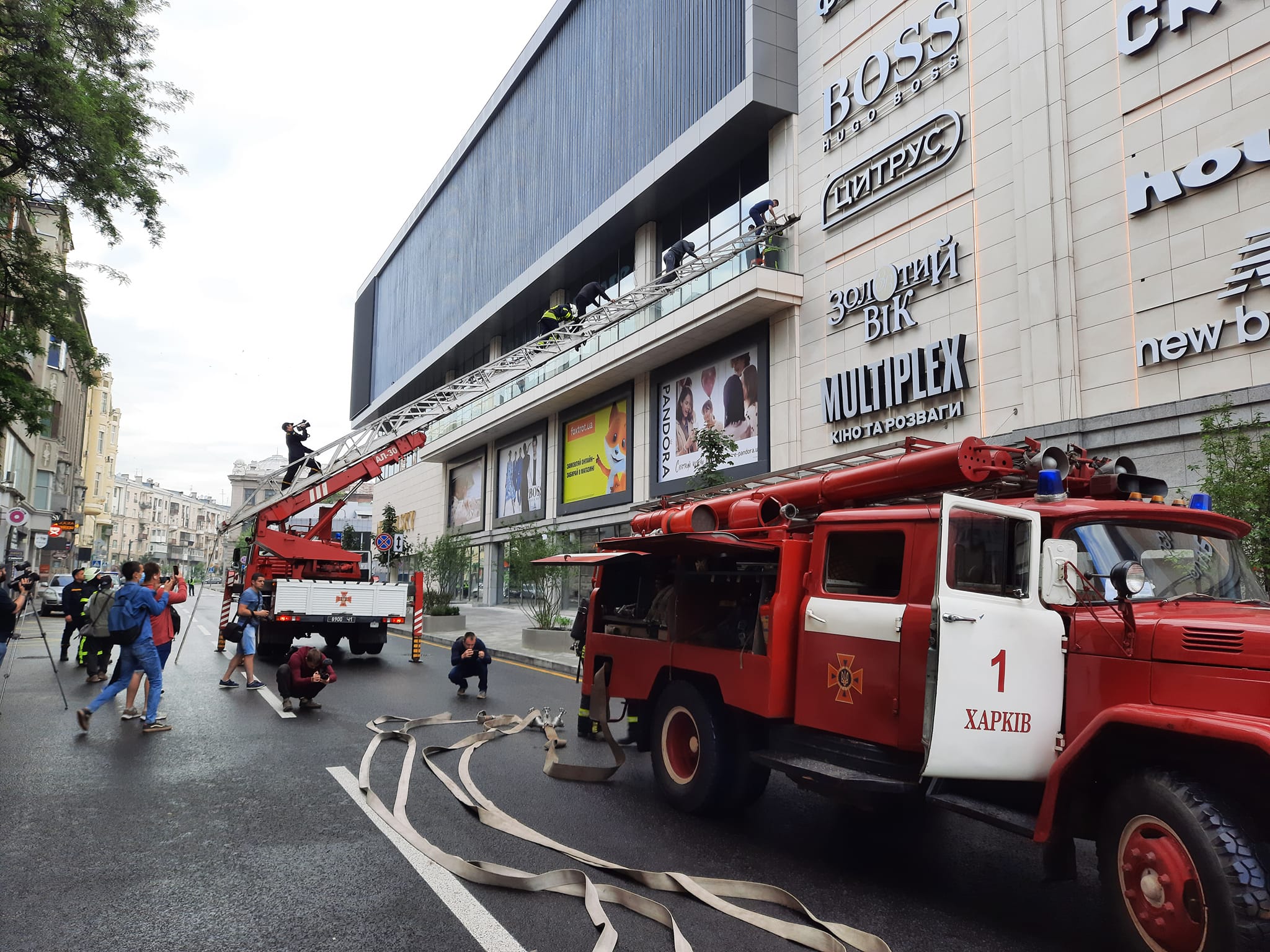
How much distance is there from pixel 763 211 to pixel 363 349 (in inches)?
1958

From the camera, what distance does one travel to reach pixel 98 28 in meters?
13.2

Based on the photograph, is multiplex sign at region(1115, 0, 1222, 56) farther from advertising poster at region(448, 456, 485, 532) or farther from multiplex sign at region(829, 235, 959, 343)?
advertising poster at region(448, 456, 485, 532)

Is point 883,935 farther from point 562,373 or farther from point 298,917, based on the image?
point 562,373

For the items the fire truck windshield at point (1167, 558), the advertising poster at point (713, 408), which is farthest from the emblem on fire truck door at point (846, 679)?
the advertising poster at point (713, 408)

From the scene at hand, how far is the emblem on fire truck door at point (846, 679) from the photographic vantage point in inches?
193

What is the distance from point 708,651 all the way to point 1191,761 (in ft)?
10.3

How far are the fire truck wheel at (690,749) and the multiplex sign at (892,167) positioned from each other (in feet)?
52.0

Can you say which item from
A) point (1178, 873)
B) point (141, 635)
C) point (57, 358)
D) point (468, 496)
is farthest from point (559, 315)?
point (57, 358)

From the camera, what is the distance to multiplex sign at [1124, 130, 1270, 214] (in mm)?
12430

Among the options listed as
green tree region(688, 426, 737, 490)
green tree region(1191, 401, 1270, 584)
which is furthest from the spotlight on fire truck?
green tree region(688, 426, 737, 490)

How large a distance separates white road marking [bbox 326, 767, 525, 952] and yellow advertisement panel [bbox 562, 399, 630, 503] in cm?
2373

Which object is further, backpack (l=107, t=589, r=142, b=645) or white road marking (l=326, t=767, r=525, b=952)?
backpack (l=107, t=589, r=142, b=645)

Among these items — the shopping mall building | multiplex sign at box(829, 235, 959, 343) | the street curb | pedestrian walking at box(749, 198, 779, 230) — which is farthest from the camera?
pedestrian walking at box(749, 198, 779, 230)

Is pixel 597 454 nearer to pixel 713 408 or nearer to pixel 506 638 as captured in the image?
pixel 713 408
